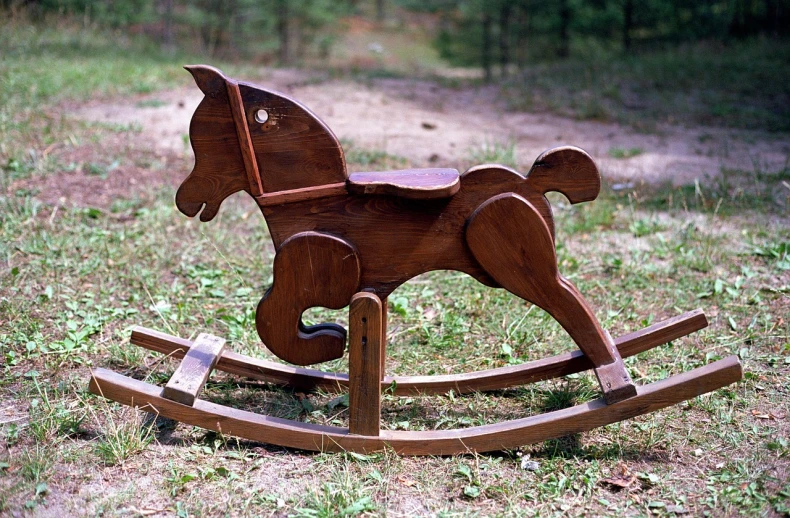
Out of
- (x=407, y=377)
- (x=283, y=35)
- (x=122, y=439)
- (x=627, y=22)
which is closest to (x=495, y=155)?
(x=407, y=377)

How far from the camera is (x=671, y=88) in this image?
8.29m

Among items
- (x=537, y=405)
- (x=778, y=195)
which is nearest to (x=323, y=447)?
(x=537, y=405)

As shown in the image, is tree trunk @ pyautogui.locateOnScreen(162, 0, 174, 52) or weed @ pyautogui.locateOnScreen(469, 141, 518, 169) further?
tree trunk @ pyautogui.locateOnScreen(162, 0, 174, 52)

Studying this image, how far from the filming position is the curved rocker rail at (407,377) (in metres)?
2.93

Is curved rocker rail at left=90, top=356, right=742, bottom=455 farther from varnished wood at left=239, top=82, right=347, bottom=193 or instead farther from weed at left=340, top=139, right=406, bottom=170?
weed at left=340, top=139, right=406, bottom=170

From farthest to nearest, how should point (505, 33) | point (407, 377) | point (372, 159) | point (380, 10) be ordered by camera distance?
point (380, 10), point (505, 33), point (372, 159), point (407, 377)

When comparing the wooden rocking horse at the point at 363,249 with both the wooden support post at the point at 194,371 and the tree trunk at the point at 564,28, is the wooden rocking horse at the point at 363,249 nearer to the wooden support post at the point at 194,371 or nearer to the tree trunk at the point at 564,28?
the wooden support post at the point at 194,371

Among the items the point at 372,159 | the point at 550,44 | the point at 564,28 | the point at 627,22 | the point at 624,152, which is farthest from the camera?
the point at 550,44

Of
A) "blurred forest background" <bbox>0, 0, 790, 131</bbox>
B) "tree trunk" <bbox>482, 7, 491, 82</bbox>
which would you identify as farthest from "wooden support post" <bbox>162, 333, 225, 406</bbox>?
"tree trunk" <bbox>482, 7, 491, 82</bbox>

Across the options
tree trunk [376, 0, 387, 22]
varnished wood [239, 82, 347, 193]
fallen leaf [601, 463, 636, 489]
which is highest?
tree trunk [376, 0, 387, 22]

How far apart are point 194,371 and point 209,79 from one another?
1.12 m

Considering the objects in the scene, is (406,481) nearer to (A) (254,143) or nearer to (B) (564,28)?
(A) (254,143)

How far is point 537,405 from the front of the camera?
2986 mm

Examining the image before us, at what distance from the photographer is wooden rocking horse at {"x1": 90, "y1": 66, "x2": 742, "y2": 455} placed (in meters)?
2.38
